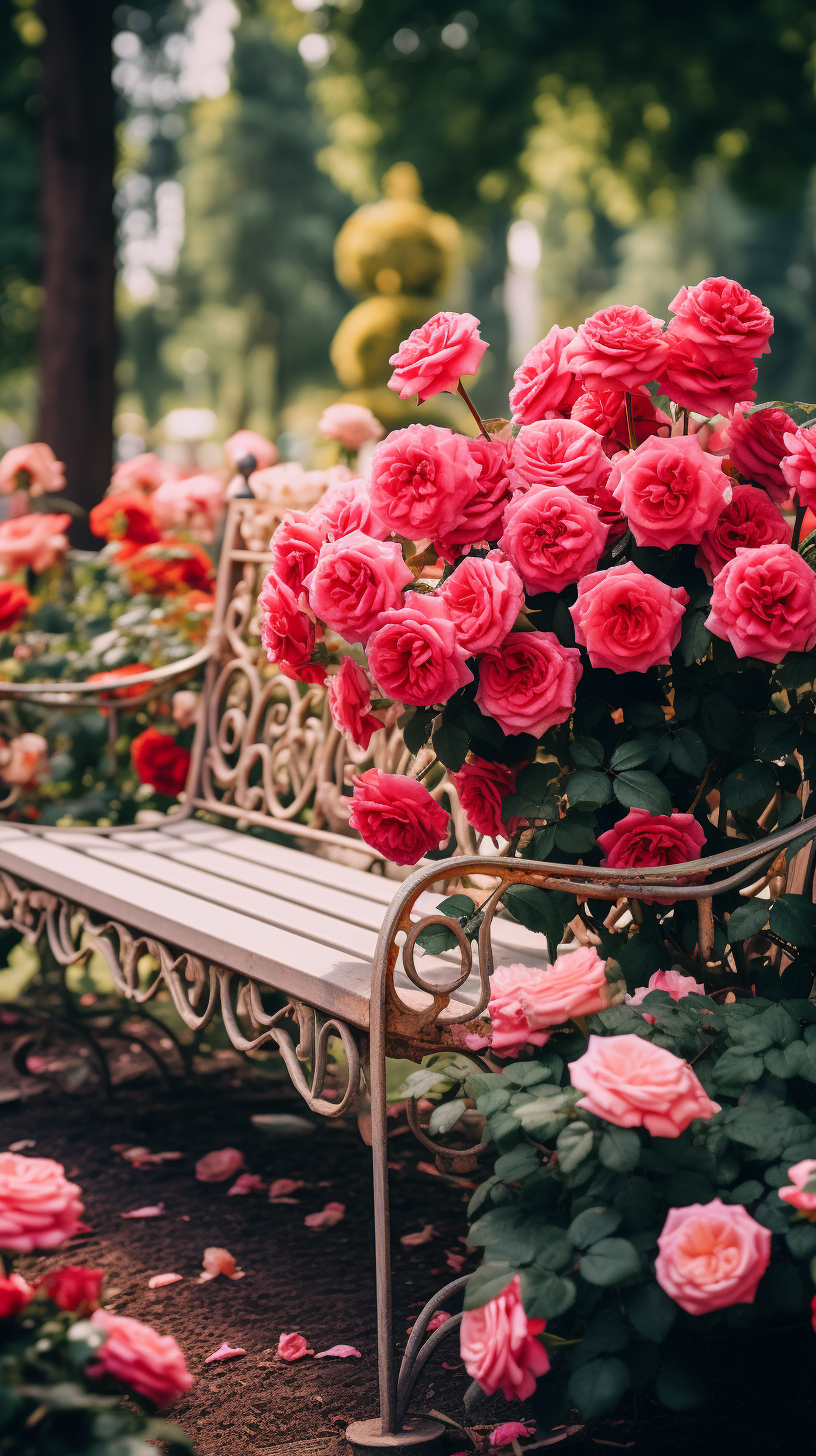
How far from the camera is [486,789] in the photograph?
1.87 meters

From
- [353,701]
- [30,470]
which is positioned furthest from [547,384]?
[30,470]

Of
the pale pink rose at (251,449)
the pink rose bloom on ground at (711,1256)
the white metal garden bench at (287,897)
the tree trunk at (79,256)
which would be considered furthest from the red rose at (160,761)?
the tree trunk at (79,256)

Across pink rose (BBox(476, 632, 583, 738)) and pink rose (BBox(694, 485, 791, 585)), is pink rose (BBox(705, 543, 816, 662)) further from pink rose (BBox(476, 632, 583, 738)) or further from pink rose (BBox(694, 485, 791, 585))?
pink rose (BBox(476, 632, 583, 738))

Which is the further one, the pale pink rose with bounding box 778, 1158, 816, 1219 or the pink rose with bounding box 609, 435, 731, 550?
the pink rose with bounding box 609, 435, 731, 550

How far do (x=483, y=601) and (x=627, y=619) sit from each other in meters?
0.19

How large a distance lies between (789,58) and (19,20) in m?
5.94

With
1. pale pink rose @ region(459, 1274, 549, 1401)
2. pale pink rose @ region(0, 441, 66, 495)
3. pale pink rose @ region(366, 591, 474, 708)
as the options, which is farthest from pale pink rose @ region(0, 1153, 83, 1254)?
pale pink rose @ region(0, 441, 66, 495)

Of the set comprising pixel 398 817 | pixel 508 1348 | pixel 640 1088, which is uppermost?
pixel 398 817

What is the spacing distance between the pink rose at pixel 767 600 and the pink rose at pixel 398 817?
51cm

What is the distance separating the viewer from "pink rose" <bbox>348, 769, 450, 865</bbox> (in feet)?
6.14

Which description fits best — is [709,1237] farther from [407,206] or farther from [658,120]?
[407,206]

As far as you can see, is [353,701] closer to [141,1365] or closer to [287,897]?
[287,897]

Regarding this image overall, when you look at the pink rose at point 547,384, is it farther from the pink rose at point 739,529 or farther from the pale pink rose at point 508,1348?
the pale pink rose at point 508,1348

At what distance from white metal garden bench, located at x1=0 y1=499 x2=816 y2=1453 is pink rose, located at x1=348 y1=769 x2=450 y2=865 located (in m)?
0.09
